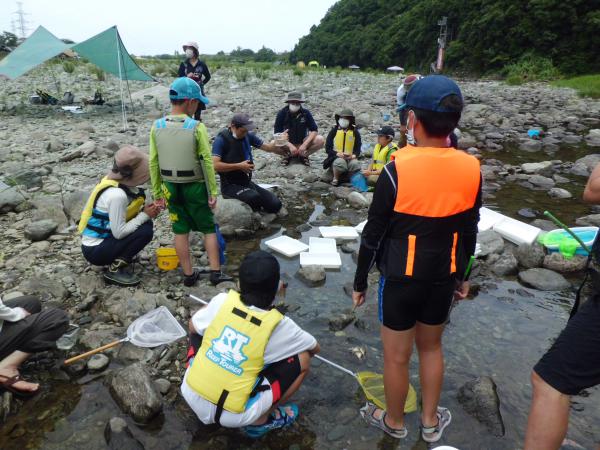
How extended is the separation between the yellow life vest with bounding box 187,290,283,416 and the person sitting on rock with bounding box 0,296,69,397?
138 cm

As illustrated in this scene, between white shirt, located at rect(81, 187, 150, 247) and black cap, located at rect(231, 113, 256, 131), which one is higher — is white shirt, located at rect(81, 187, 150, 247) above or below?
below

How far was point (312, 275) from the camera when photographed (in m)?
4.51

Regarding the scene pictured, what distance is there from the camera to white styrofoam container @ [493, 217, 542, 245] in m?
5.07

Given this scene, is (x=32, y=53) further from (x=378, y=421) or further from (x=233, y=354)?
(x=378, y=421)

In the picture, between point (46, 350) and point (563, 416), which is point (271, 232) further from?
point (563, 416)

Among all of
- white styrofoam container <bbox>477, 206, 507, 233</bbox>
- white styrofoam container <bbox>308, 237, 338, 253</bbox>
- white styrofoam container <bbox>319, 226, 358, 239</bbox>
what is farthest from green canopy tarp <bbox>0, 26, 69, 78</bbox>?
white styrofoam container <bbox>477, 206, 507, 233</bbox>

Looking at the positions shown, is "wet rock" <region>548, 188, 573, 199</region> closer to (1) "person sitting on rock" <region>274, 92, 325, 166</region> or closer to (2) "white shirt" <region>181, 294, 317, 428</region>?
(1) "person sitting on rock" <region>274, 92, 325, 166</region>

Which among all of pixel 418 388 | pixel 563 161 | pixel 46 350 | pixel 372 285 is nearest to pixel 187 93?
pixel 46 350

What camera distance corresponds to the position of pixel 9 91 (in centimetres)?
1647

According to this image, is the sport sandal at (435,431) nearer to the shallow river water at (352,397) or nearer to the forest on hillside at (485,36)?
the shallow river water at (352,397)

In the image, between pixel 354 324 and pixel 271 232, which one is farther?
pixel 271 232

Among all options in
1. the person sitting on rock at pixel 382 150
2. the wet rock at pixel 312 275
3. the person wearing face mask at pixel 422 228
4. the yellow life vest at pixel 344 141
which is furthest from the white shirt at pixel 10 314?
the yellow life vest at pixel 344 141

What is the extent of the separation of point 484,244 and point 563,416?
11.3 ft

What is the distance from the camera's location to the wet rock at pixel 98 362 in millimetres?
3084
